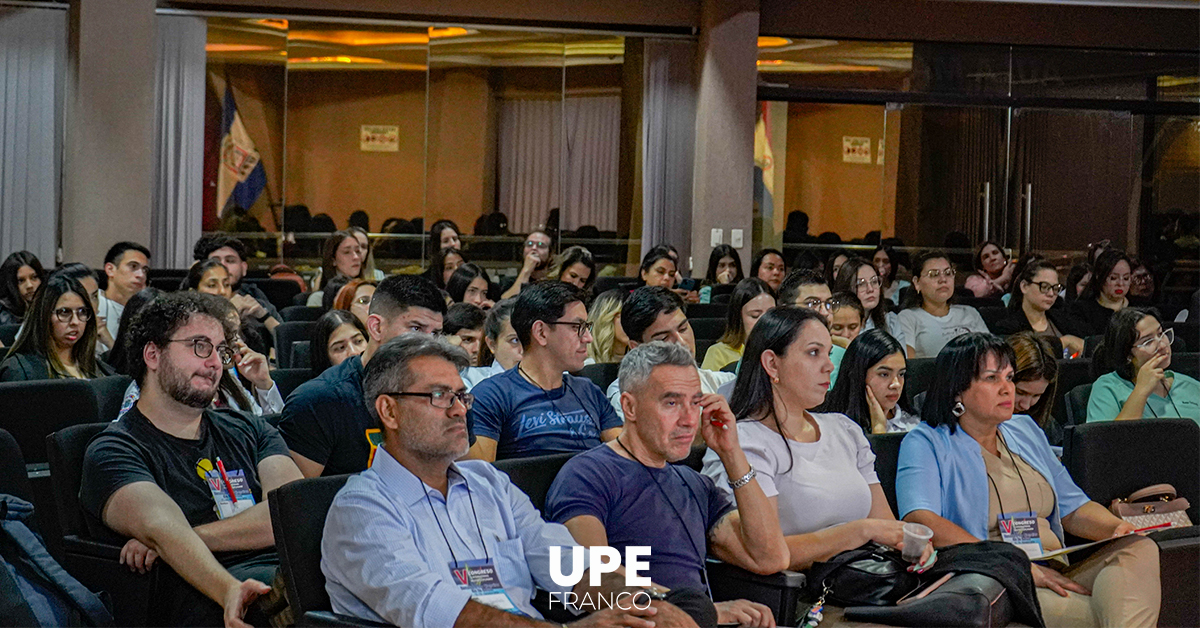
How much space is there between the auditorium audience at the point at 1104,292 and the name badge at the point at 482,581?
5825mm

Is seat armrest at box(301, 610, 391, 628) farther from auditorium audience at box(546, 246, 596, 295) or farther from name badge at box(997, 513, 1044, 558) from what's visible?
auditorium audience at box(546, 246, 596, 295)

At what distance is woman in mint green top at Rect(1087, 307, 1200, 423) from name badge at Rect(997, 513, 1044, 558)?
1.59m

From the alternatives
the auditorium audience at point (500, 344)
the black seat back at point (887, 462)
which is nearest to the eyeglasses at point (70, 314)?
the auditorium audience at point (500, 344)

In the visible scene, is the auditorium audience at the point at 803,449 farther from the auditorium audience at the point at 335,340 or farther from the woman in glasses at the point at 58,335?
the woman in glasses at the point at 58,335

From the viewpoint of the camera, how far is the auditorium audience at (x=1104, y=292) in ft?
25.3

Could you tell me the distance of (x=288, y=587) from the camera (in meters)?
2.57

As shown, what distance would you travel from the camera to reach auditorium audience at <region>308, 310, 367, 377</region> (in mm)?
4754

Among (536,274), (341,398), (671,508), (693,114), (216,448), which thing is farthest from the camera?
(693,114)

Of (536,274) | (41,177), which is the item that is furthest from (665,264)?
(41,177)

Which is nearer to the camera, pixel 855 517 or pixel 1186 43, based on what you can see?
pixel 855 517

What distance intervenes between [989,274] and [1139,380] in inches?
229

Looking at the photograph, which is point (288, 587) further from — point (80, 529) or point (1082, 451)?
point (1082, 451)

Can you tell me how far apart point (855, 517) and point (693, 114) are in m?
7.81

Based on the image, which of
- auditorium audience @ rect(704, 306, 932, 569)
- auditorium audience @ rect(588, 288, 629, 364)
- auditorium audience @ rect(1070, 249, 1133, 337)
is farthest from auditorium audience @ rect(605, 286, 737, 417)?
auditorium audience @ rect(1070, 249, 1133, 337)
